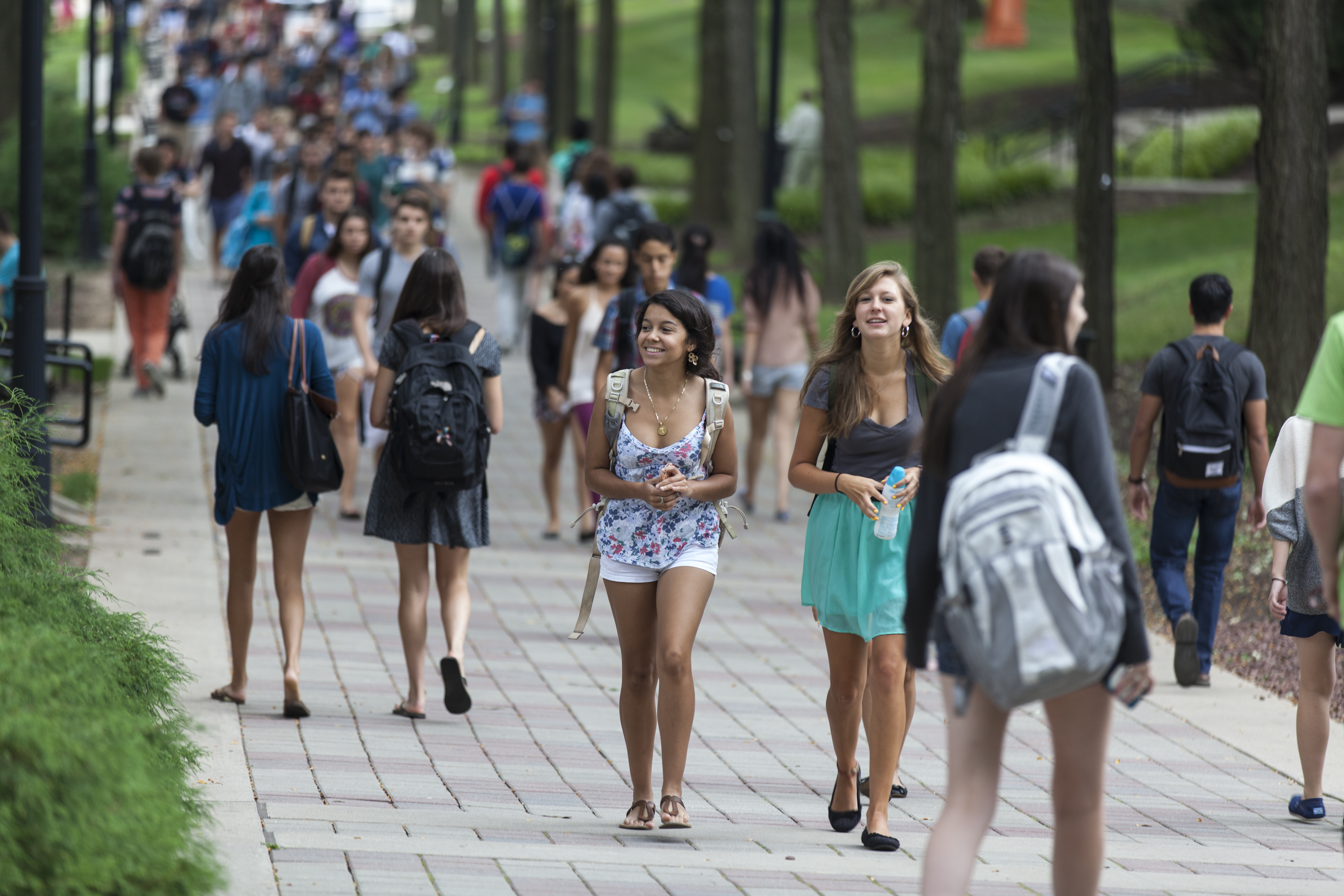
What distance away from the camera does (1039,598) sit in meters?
3.80

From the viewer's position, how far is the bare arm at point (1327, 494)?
13.6 ft

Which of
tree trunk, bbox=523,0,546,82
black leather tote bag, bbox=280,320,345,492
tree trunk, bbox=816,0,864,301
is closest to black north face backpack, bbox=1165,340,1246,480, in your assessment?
black leather tote bag, bbox=280,320,345,492

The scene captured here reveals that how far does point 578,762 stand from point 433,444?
1.34m

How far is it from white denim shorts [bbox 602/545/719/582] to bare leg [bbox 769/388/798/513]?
6.29 m

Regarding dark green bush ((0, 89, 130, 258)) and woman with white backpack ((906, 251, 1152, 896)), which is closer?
woman with white backpack ((906, 251, 1152, 896))

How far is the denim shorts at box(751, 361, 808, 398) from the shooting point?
1192 centimetres

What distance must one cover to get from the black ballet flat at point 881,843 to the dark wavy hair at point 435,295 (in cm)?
268

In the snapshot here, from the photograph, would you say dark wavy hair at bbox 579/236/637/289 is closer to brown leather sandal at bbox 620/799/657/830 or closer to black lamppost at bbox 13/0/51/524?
black lamppost at bbox 13/0/51/524

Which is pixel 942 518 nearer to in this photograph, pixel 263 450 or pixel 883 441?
pixel 883 441

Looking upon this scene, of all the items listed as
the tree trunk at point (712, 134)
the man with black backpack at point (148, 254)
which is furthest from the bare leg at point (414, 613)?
the tree trunk at point (712, 134)

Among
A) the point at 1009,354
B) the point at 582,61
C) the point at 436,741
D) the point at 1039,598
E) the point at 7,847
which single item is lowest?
the point at 436,741

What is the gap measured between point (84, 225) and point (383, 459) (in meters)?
16.3

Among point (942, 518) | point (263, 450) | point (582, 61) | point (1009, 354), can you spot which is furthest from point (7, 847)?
point (582, 61)

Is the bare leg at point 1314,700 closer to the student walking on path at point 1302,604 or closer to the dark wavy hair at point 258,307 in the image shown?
the student walking on path at point 1302,604
